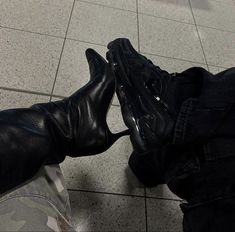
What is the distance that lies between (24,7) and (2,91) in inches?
23.1

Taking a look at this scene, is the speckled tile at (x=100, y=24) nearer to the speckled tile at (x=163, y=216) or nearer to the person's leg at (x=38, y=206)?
the speckled tile at (x=163, y=216)

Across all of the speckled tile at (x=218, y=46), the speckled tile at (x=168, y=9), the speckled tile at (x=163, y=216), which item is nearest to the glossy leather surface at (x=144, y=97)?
the speckled tile at (x=163, y=216)

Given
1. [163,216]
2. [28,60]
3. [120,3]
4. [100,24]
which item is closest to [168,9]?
[120,3]

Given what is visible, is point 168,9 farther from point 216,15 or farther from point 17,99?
point 17,99

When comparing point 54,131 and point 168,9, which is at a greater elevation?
point 54,131

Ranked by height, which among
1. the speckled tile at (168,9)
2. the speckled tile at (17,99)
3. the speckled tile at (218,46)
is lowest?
the speckled tile at (17,99)

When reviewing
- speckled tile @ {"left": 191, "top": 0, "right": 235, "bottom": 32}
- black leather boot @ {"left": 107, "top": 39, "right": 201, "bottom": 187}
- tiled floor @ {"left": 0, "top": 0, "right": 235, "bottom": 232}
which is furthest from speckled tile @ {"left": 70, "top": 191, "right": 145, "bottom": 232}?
speckled tile @ {"left": 191, "top": 0, "right": 235, "bottom": 32}

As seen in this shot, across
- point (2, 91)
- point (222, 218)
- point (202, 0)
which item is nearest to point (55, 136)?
point (222, 218)

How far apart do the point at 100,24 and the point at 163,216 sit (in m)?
1.01

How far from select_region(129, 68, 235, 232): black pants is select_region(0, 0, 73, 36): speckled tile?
37.4 inches

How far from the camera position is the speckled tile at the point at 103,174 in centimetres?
90

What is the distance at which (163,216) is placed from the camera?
0.89 m

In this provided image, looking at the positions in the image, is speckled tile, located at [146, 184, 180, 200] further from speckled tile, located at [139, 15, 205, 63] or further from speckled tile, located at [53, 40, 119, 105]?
speckled tile, located at [139, 15, 205, 63]

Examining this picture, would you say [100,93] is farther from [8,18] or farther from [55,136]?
[8,18]
